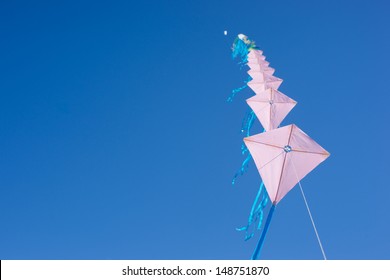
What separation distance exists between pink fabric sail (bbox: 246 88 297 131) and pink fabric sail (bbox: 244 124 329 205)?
11.4 ft

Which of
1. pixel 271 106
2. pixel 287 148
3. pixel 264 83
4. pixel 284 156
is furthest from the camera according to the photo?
pixel 264 83

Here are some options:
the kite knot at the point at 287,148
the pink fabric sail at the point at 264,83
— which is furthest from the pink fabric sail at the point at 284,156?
the pink fabric sail at the point at 264,83

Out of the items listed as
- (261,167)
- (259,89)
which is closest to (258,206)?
(261,167)

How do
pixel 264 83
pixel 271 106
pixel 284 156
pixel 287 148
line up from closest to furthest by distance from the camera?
pixel 284 156 < pixel 287 148 < pixel 271 106 < pixel 264 83

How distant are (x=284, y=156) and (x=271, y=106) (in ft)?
15.5

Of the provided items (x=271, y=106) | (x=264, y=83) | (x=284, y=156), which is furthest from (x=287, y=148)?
(x=264, y=83)

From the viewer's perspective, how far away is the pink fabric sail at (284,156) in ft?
25.4

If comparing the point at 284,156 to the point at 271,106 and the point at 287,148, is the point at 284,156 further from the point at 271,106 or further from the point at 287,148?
the point at 271,106

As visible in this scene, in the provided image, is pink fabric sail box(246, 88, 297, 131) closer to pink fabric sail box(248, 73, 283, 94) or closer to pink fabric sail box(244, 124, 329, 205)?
pink fabric sail box(248, 73, 283, 94)

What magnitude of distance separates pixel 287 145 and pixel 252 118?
19.3 ft

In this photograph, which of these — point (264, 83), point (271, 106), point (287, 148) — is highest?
point (264, 83)

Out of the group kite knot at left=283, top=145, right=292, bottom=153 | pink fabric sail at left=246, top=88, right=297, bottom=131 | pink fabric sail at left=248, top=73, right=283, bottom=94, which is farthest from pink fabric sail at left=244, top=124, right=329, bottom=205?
pink fabric sail at left=248, top=73, right=283, bottom=94

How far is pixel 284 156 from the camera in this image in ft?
27.0
